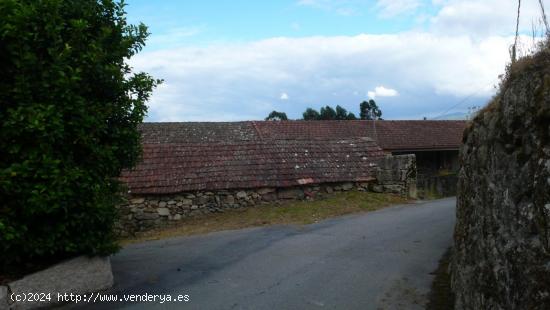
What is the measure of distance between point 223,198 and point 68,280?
7.41 meters

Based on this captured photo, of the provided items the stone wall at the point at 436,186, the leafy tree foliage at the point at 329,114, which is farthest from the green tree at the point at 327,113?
the stone wall at the point at 436,186

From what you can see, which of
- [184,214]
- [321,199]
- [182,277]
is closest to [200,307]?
[182,277]

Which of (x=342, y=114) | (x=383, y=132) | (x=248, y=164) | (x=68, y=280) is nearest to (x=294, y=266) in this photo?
(x=68, y=280)

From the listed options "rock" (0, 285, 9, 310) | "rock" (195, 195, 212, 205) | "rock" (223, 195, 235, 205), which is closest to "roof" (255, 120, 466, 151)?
"rock" (223, 195, 235, 205)

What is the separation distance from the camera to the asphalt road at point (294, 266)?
642cm

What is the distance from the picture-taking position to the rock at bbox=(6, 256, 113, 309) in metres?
6.03

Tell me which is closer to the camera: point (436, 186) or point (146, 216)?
point (146, 216)

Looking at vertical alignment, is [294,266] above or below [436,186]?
below

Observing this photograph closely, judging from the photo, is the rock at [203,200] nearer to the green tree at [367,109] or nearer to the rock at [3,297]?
the rock at [3,297]

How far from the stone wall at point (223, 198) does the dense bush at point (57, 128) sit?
5.29 m

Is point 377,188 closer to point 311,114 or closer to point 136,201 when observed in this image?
point 136,201

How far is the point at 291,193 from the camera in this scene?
14.5 meters

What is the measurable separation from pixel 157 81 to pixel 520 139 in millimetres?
5221

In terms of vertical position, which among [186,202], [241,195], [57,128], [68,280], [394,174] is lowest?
[68,280]
